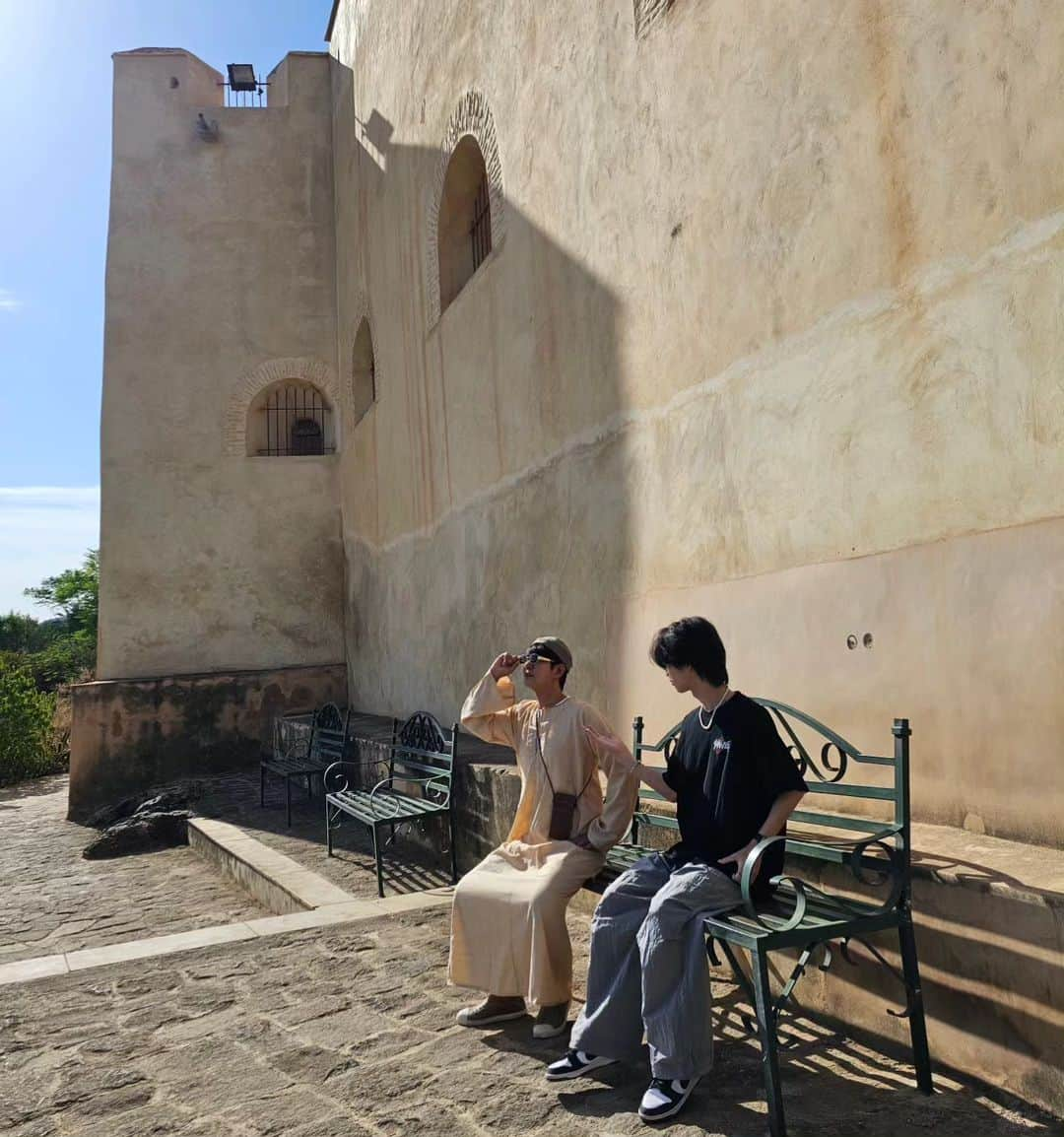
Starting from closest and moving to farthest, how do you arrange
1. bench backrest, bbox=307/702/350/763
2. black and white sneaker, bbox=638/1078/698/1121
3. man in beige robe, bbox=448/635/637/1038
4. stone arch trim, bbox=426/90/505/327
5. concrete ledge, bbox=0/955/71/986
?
black and white sneaker, bbox=638/1078/698/1121 → man in beige robe, bbox=448/635/637/1038 → concrete ledge, bbox=0/955/71/986 → stone arch trim, bbox=426/90/505/327 → bench backrest, bbox=307/702/350/763

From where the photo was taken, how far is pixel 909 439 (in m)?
3.34

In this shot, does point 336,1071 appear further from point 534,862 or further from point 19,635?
point 19,635

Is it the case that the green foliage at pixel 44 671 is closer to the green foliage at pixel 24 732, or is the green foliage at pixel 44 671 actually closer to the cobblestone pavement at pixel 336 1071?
the green foliage at pixel 24 732

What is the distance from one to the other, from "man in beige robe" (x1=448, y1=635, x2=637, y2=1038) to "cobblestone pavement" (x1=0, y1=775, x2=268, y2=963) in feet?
9.29

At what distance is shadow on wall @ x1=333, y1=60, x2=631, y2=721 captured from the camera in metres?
5.53

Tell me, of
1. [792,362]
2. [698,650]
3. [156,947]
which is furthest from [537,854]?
[792,362]

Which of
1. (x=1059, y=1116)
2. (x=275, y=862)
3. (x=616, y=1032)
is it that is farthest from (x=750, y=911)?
(x=275, y=862)

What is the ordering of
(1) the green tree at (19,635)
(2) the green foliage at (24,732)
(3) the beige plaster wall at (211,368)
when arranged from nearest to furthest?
(3) the beige plaster wall at (211,368) → (2) the green foliage at (24,732) → (1) the green tree at (19,635)

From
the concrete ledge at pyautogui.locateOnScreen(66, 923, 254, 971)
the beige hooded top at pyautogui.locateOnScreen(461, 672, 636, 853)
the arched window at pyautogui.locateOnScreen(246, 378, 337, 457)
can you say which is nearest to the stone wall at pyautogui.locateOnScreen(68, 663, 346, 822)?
the arched window at pyautogui.locateOnScreen(246, 378, 337, 457)

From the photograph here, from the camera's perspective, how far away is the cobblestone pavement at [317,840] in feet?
18.8

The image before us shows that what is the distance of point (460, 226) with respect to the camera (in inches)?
327

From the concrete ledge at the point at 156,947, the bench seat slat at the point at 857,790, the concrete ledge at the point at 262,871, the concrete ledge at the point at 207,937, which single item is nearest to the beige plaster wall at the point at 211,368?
the concrete ledge at the point at 262,871

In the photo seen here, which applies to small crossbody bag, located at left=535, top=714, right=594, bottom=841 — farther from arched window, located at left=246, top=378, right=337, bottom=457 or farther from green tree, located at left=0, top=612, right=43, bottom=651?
green tree, located at left=0, top=612, right=43, bottom=651

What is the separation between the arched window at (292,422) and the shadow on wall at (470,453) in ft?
4.13
